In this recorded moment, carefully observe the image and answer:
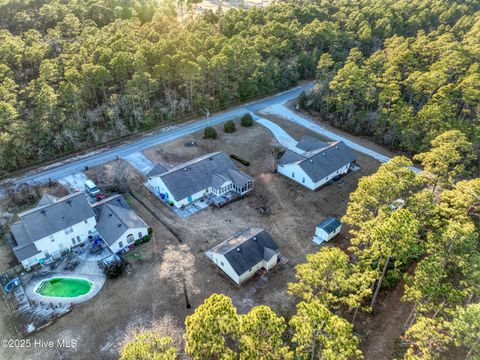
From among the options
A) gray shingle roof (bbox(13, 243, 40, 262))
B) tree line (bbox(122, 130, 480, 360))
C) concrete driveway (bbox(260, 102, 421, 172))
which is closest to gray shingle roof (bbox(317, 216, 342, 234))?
tree line (bbox(122, 130, 480, 360))

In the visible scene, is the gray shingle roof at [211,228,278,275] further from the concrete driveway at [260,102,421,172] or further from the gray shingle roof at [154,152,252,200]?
the concrete driveway at [260,102,421,172]

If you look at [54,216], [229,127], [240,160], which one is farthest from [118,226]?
[229,127]

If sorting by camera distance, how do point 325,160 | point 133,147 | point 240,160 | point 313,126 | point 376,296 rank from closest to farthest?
point 376,296 < point 325,160 < point 240,160 < point 133,147 < point 313,126

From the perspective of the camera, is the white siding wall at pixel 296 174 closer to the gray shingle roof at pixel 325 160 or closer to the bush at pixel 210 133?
the gray shingle roof at pixel 325 160

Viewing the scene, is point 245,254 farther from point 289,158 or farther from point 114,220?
point 289,158

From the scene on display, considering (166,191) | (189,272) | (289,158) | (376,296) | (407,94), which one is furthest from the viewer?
(407,94)

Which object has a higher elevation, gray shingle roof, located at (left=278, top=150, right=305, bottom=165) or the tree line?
the tree line

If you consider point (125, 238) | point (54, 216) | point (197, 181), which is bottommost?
point (125, 238)
